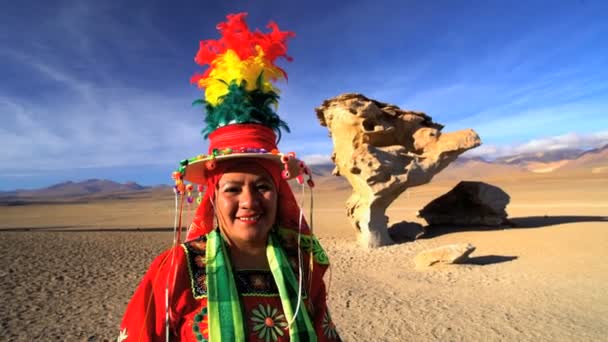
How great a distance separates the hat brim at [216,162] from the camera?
5.23 feet

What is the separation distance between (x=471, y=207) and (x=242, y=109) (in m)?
14.0

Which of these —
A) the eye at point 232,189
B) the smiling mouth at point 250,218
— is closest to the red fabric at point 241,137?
the eye at point 232,189

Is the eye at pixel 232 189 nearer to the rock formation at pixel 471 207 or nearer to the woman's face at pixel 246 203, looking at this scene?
the woman's face at pixel 246 203

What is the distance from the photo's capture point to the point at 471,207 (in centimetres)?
1359

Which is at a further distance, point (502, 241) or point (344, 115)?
point (344, 115)

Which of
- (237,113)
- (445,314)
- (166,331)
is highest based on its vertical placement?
(237,113)

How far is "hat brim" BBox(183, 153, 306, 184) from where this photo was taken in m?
1.59

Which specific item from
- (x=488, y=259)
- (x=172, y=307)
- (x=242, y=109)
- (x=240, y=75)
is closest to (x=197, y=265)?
(x=172, y=307)

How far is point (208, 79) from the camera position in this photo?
1834mm

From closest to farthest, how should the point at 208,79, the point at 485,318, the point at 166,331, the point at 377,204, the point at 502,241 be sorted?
the point at 166,331 < the point at 208,79 < the point at 485,318 < the point at 502,241 < the point at 377,204

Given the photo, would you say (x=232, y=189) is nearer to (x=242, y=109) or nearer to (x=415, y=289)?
(x=242, y=109)

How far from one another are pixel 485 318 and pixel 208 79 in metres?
5.62

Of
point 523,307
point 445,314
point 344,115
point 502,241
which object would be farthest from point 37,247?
point 502,241

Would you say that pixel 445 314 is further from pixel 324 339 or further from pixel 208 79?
pixel 208 79
